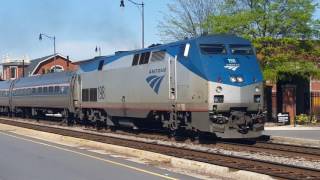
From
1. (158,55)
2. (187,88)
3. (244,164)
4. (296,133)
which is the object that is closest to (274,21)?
(296,133)

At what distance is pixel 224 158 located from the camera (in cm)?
1582

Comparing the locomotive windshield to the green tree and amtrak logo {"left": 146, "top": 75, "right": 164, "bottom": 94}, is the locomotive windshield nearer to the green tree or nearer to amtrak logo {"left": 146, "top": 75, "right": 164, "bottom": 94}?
amtrak logo {"left": 146, "top": 75, "right": 164, "bottom": 94}

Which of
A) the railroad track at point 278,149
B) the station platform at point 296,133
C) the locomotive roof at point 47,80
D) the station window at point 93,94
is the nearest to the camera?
the railroad track at point 278,149

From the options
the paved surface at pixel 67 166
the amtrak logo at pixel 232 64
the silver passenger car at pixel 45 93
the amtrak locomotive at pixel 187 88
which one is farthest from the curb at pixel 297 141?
the silver passenger car at pixel 45 93

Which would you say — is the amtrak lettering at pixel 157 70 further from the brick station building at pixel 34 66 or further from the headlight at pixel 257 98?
the brick station building at pixel 34 66

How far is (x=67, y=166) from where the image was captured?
47.0 ft

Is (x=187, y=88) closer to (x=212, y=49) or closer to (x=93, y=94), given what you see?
(x=212, y=49)

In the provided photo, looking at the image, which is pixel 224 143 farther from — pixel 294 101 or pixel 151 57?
pixel 294 101

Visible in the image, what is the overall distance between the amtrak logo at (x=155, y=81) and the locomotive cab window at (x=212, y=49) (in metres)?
2.59

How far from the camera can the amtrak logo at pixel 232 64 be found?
1997cm

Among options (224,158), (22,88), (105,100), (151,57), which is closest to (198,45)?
(151,57)

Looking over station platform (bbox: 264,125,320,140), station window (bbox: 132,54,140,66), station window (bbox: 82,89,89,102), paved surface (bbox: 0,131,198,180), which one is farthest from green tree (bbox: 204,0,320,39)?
paved surface (bbox: 0,131,198,180)

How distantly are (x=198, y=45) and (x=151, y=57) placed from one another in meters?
3.52

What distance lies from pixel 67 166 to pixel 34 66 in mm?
83011
